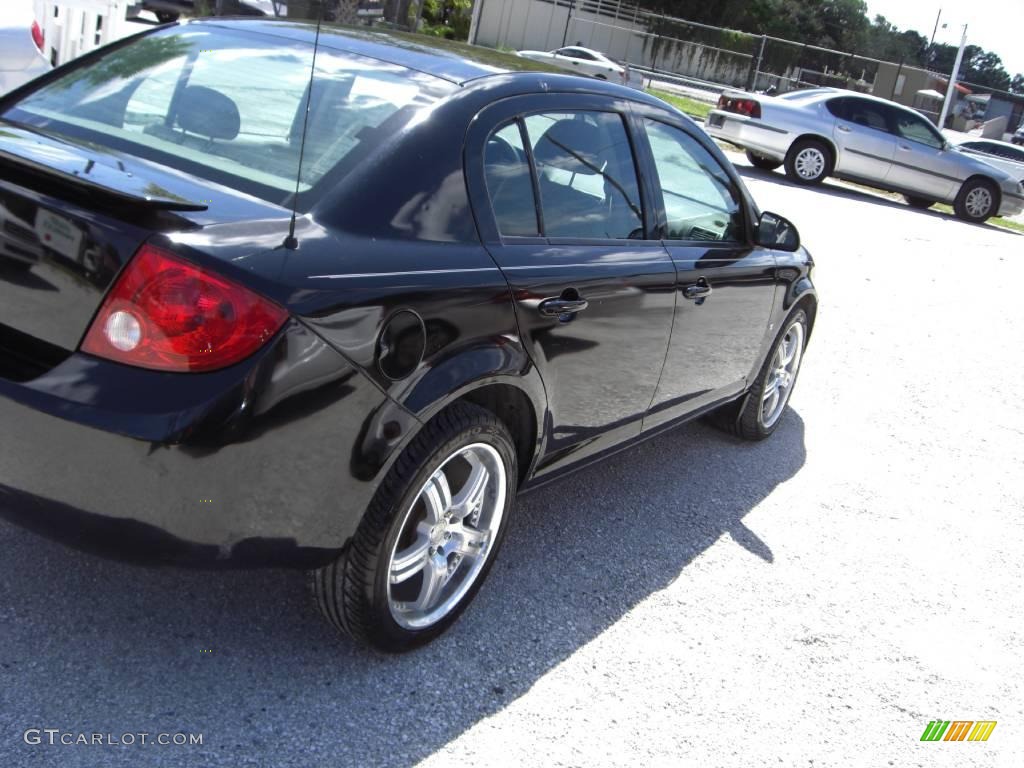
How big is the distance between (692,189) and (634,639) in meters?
1.85

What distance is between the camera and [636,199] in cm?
386

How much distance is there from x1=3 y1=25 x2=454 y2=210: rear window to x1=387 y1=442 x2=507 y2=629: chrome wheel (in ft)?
2.94

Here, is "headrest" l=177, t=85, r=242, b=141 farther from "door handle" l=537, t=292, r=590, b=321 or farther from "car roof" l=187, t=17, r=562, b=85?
"door handle" l=537, t=292, r=590, b=321

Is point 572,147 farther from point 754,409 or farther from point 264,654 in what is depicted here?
point 754,409

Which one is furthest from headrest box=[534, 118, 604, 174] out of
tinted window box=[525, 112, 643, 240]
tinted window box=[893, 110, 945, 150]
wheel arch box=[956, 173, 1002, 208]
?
wheel arch box=[956, 173, 1002, 208]

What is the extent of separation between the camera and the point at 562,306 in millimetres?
3258

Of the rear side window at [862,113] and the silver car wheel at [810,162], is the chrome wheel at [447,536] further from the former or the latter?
the rear side window at [862,113]

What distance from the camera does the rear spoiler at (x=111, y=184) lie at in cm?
243

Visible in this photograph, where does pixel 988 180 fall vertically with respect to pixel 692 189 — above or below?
above

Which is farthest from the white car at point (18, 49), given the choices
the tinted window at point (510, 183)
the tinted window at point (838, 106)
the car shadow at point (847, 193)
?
the tinted window at point (838, 106)

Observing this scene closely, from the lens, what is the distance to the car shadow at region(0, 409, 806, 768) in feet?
8.64

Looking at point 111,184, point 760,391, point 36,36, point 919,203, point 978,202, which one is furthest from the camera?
point 919,203

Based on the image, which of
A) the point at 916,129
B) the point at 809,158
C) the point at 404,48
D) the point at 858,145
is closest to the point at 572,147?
the point at 404,48

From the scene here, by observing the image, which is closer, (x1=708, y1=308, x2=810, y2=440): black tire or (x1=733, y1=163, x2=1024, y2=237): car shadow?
(x1=708, y1=308, x2=810, y2=440): black tire
